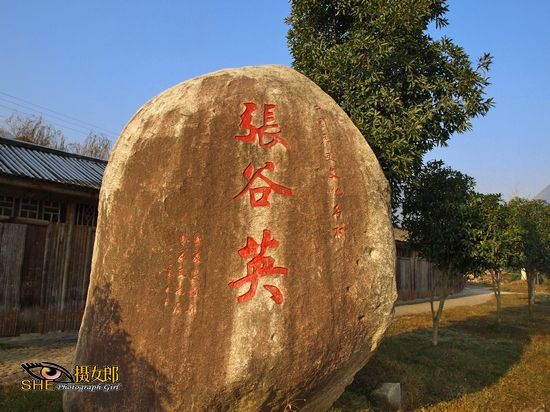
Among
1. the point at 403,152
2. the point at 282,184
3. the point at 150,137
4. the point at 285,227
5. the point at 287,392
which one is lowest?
the point at 287,392

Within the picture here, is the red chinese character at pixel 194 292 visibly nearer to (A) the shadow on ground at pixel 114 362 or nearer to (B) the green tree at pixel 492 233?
(A) the shadow on ground at pixel 114 362

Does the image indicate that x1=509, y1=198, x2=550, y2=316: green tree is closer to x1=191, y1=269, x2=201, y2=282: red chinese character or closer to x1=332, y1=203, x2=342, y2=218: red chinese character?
x1=332, y1=203, x2=342, y2=218: red chinese character

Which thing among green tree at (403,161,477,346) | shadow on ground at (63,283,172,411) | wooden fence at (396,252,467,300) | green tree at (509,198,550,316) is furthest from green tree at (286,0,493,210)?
wooden fence at (396,252,467,300)

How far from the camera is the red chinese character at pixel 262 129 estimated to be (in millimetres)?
4508

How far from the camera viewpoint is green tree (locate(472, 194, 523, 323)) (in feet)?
30.0

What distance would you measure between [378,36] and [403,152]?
248cm

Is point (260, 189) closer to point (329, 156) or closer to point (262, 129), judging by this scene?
point (262, 129)

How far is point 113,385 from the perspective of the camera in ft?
13.2

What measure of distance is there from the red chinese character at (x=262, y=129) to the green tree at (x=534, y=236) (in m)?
13.8

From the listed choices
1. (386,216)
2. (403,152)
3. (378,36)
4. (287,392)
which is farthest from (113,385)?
(378,36)

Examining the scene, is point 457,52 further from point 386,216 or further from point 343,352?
point 343,352

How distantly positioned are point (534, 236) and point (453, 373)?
10809mm

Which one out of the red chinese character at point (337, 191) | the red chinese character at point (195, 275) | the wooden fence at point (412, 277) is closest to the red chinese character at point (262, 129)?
the red chinese character at point (337, 191)

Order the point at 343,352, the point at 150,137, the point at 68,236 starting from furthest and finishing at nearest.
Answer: the point at 68,236 < the point at 150,137 < the point at 343,352
